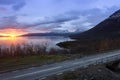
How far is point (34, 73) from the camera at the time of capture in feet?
64.6

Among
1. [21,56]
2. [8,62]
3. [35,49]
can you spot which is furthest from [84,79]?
[35,49]

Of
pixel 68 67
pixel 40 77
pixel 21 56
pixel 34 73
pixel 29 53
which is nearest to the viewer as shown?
pixel 40 77

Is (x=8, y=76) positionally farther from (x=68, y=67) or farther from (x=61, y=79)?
(x=68, y=67)

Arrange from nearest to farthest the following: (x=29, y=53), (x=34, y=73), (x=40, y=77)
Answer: (x=40, y=77)
(x=34, y=73)
(x=29, y=53)

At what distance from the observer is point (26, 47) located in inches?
1281

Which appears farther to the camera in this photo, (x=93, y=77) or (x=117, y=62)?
(x=117, y=62)

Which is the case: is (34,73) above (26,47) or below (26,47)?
below

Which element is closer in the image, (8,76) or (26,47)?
(8,76)

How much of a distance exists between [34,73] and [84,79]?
3.33m

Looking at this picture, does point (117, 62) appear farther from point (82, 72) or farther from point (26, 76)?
point (26, 76)

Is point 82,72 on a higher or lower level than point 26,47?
lower

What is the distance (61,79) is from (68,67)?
5024 mm

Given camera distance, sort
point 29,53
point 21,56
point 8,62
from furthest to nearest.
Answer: point 29,53, point 21,56, point 8,62

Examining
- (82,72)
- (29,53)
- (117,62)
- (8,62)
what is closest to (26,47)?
(29,53)
